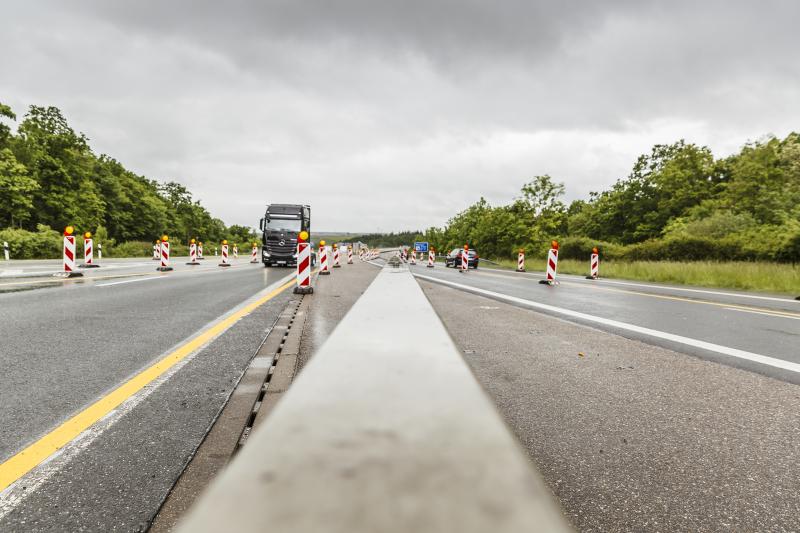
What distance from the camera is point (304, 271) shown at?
9.20m

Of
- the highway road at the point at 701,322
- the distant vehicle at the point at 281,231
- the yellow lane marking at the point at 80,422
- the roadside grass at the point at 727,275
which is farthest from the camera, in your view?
the distant vehicle at the point at 281,231

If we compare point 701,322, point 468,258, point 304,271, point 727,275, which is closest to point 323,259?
point 304,271

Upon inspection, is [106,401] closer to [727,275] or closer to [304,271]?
[304,271]

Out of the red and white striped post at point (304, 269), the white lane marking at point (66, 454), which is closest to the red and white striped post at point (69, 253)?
the red and white striped post at point (304, 269)

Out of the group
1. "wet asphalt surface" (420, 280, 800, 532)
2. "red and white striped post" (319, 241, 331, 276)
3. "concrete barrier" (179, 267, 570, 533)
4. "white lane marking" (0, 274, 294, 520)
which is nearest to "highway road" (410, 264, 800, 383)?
"wet asphalt surface" (420, 280, 800, 532)

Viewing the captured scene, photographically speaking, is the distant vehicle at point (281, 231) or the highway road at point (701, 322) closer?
the highway road at point (701, 322)

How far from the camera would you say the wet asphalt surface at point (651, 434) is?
1790 mm

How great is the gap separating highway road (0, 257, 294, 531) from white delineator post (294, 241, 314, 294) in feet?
8.77

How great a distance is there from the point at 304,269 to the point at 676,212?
51583mm

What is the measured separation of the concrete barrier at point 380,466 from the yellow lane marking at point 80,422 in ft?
6.41

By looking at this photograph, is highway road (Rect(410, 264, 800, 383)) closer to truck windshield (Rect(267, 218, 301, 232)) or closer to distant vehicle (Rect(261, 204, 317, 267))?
distant vehicle (Rect(261, 204, 317, 267))

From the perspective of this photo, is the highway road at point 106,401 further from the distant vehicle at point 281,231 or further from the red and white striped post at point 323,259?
the distant vehicle at point 281,231

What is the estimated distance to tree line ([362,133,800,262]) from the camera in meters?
25.6

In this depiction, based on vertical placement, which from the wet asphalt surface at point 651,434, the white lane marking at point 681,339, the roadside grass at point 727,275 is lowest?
the wet asphalt surface at point 651,434
